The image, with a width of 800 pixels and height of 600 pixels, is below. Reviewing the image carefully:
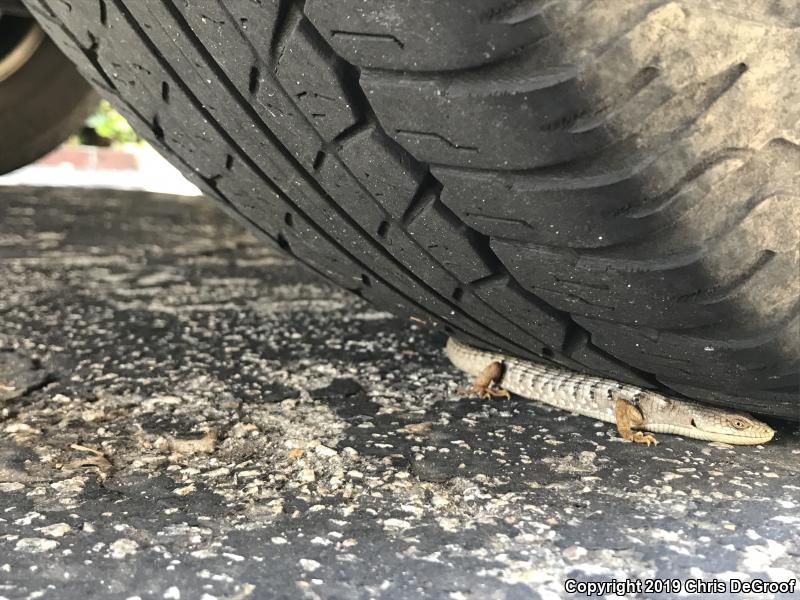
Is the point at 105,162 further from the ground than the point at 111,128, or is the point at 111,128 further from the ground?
the point at 111,128

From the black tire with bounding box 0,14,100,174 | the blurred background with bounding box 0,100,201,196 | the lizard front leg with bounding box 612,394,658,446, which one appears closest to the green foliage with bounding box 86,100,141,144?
the blurred background with bounding box 0,100,201,196

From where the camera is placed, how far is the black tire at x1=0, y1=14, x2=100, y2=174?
2230 mm

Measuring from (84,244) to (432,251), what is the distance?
1833 mm

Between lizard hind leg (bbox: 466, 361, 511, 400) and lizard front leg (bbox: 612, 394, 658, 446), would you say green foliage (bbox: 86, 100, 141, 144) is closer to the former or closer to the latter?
lizard hind leg (bbox: 466, 361, 511, 400)

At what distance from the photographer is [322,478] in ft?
3.57

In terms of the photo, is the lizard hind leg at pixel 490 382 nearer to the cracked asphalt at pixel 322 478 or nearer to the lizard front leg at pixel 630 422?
the cracked asphalt at pixel 322 478

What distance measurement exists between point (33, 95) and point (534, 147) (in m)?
1.98

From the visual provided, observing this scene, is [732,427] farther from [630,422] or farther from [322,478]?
[322,478]

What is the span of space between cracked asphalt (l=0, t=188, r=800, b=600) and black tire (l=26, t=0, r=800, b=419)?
170mm

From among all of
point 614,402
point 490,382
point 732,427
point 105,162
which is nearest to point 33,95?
point 490,382

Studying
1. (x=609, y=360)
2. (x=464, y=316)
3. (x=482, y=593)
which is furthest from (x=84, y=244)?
(x=482, y=593)

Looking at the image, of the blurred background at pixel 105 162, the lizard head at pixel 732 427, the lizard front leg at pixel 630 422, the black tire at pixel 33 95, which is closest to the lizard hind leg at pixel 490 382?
the lizard front leg at pixel 630 422

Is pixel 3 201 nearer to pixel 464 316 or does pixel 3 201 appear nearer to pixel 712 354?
pixel 464 316

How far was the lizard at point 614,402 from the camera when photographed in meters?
1.22
